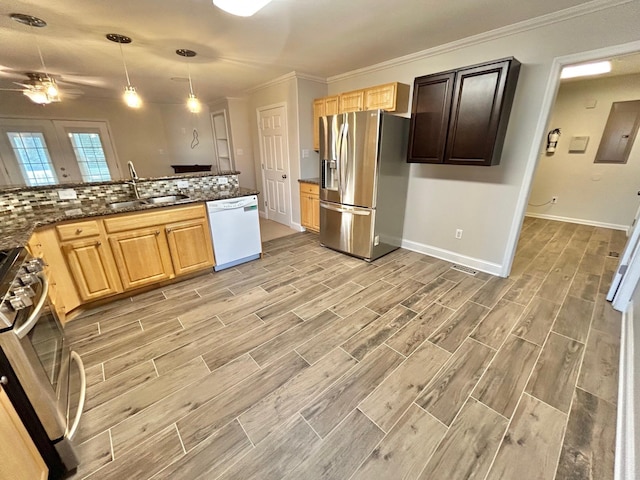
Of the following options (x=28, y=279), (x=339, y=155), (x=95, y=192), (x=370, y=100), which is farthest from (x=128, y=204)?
(x=370, y=100)

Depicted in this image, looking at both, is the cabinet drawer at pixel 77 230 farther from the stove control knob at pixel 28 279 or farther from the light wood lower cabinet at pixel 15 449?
the light wood lower cabinet at pixel 15 449

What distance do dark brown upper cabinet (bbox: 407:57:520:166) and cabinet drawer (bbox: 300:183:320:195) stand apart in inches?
65.5

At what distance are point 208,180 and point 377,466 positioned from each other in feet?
10.7

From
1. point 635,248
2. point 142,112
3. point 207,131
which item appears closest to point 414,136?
point 635,248

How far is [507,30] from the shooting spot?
241 cm

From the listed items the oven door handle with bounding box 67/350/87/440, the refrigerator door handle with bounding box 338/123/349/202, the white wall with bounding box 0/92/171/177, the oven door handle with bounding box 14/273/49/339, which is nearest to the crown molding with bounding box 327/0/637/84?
the refrigerator door handle with bounding box 338/123/349/202

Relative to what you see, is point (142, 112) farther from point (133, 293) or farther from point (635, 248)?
point (635, 248)

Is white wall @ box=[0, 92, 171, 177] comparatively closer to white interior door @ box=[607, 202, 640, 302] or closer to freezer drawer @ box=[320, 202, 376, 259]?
freezer drawer @ box=[320, 202, 376, 259]

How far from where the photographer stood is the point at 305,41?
2.72 metres

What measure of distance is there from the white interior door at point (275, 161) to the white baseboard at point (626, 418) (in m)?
4.30

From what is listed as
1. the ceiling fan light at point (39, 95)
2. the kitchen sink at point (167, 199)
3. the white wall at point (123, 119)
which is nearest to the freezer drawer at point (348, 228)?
the kitchen sink at point (167, 199)

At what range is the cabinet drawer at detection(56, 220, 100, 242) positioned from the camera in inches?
82.5

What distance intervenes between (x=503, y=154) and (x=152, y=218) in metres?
3.64

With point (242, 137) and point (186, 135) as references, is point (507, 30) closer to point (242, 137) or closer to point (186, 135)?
point (242, 137)
